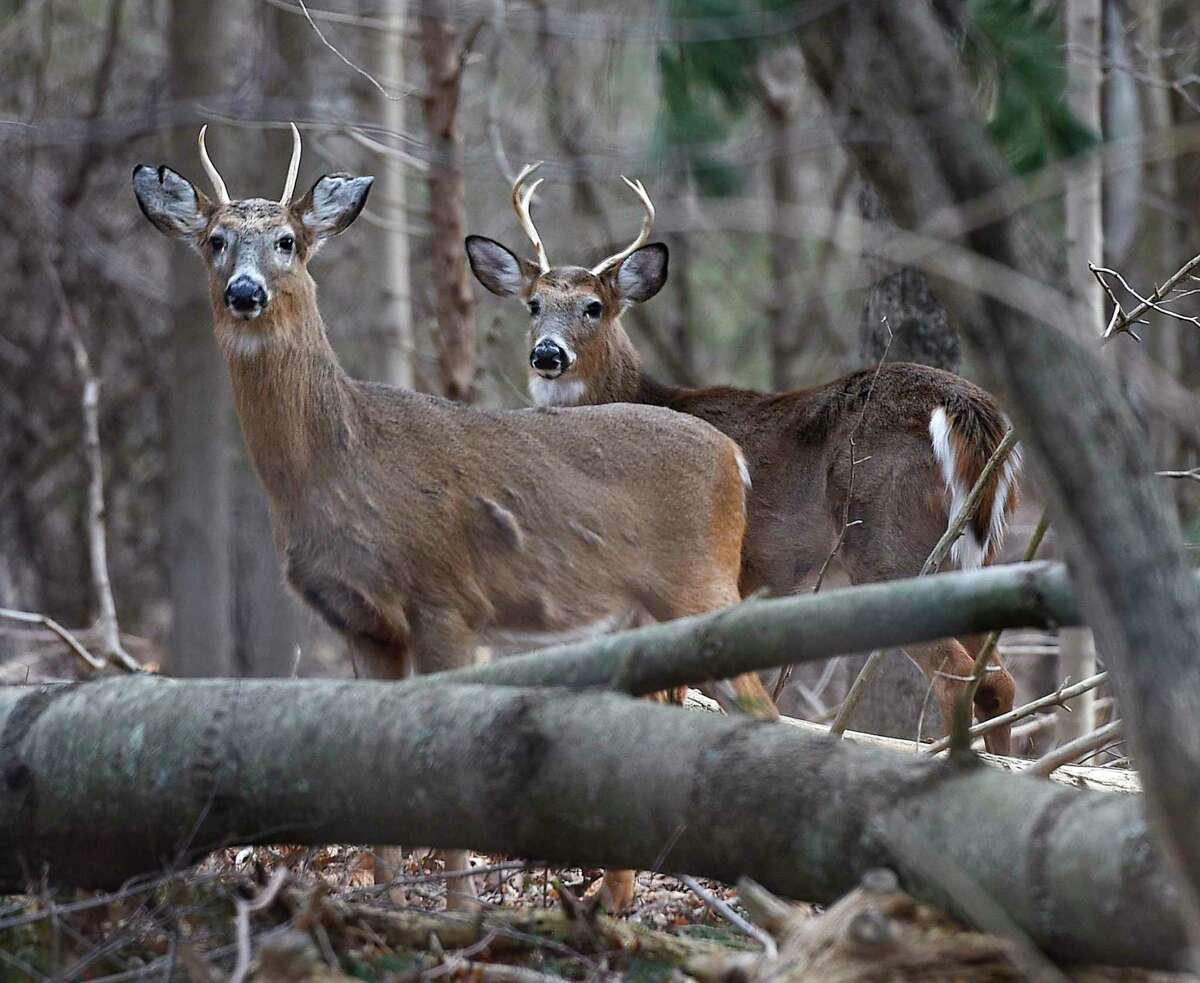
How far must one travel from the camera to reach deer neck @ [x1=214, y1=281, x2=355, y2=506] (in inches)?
240

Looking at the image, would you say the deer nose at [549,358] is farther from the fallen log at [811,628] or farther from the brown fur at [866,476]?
the fallen log at [811,628]

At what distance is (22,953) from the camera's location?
3.78m

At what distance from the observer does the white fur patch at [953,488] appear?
293 inches

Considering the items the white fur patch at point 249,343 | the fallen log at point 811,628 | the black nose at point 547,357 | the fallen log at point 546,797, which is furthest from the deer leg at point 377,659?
the black nose at point 547,357

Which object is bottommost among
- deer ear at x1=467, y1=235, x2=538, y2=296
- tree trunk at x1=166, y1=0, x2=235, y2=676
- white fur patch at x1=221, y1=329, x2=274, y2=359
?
tree trunk at x1=166, y1=0, x2=235, y2=676

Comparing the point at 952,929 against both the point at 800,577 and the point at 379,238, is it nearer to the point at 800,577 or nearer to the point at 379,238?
the point at 800,577

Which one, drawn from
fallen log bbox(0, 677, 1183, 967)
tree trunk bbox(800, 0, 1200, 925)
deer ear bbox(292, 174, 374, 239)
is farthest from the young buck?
tree trunk bbox(800, 0, 1200, 925)

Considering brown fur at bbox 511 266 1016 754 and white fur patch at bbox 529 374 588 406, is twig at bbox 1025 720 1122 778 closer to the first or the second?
brown fur at bbox 511 266 1016 754

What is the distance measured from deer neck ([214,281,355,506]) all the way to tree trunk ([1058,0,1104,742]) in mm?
3180

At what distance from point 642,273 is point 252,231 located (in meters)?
3.20

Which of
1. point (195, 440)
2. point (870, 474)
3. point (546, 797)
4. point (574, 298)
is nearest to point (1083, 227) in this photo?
point (870, 474)

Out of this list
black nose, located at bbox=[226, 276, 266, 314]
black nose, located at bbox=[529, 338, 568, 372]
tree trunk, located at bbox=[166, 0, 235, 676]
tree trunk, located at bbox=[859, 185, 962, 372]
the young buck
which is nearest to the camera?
black nose, located at bbox=[226, 276, 266, 314]

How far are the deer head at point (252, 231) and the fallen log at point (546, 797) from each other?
7.72 feet

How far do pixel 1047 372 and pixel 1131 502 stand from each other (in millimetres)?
252
